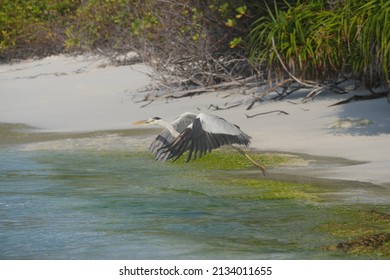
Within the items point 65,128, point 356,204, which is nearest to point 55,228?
point 356,204

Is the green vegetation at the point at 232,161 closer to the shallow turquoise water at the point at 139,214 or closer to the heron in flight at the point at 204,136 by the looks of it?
the shallow turquoise water at the point at 139,214

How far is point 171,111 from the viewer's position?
1473 centimetres

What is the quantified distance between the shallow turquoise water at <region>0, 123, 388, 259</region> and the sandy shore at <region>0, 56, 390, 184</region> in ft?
4.03

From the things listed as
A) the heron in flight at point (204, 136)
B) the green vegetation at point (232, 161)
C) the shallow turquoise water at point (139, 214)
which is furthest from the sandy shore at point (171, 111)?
the shallow turquoise water at point (139, 214)

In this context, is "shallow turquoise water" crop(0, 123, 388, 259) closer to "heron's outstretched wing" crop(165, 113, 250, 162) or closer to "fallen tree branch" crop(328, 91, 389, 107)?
"heron's outstretched wing" crop(165, 113, 250, 162)

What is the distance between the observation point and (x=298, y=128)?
39.3 ft

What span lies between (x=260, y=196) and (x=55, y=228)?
1.89 m

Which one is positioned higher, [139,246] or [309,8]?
[309,8]

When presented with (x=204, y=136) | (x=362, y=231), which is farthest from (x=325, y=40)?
(x=362, y=231)

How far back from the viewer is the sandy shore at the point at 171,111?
416 inches

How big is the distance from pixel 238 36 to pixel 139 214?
823 cm

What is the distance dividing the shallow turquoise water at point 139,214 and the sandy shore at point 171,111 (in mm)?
1228

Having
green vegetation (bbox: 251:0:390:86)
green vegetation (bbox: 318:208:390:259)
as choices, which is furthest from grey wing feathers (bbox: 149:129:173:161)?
green vegetation (bbox: 251:0:390:86)

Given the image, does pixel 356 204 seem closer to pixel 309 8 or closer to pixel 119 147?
pixel 119 147
